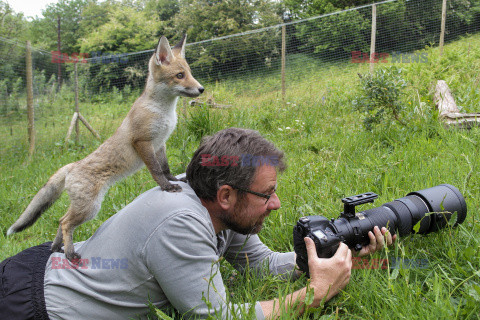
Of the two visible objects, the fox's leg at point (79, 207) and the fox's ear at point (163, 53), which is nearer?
the fox's leg at point (79, 207)

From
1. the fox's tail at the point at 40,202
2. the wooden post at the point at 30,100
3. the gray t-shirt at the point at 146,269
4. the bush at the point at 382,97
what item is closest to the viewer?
the gray t-shirt at the point at 146,269

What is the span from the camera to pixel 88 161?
2.64m

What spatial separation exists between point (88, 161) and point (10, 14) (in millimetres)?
26923

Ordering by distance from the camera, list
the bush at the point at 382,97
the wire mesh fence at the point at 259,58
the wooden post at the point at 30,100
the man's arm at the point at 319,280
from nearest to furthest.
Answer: the man's arm at the point at 319,280 → the bush at the point at 382,97 → the wooden post at the point at 30,100 → the wire mesh fence at the point at 259,58

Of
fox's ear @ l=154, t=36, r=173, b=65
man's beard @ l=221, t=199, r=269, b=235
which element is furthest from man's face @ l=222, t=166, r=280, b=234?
fox's ear @ l=154, t=36, r=173, b=65

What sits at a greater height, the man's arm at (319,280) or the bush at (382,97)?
the bush at (382,97)

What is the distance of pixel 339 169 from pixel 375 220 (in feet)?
5.71

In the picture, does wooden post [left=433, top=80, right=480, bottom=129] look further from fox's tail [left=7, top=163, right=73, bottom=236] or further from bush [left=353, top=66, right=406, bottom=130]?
fox's tail [left=7, top=163, right=73, bottom=236]

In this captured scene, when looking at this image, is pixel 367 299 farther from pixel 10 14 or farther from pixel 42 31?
pixel 42 31

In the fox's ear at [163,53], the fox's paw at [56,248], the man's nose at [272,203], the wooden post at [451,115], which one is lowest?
the fox's paw at [56,248]

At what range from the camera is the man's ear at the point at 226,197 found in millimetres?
1935

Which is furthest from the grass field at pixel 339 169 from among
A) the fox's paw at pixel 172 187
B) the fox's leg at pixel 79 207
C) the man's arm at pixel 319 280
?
the fox's leg at pixel 79 207

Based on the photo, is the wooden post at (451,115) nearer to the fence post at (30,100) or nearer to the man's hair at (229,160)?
the man's hair at (229,160)

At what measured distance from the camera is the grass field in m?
1.97
